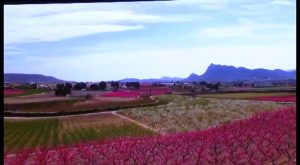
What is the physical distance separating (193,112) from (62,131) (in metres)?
1.10

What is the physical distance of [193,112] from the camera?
3.21 m

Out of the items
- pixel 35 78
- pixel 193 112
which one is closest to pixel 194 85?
pixel 193 112

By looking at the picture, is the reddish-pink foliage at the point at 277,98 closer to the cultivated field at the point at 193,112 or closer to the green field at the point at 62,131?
the cultivated field at the point at 193,112

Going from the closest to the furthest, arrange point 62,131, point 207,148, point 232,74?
point 207,148 < point 62,131 < point 232,74

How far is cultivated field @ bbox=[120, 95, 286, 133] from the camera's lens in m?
3.12

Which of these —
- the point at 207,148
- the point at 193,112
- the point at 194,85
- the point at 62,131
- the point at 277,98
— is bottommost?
the point at 207,148

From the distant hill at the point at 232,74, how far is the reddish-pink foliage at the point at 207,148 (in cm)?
33

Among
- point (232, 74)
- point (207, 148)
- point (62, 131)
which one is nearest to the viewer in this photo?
point (207, 148)

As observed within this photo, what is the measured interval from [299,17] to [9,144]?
7.53 ft

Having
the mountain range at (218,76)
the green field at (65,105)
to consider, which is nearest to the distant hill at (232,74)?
the mountain range at (218,76)

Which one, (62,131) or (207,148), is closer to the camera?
(207,148)

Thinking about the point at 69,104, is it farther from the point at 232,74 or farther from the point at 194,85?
the point at 232,74

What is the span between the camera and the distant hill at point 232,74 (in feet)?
10.1

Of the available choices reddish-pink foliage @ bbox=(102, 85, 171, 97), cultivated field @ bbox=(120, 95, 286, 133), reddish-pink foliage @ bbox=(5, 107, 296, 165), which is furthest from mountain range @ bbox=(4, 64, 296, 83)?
reddish-pink foliage @ bbox=(5, 107, 296, 165)
